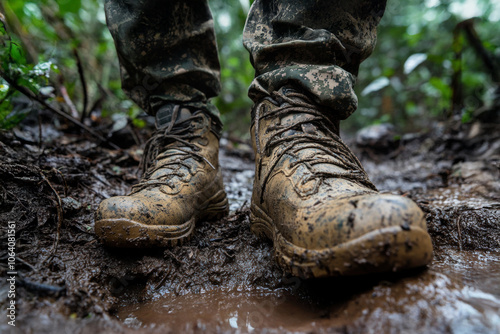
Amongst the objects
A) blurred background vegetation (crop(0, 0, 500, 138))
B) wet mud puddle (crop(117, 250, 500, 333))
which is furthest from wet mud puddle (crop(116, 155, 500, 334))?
blurred background vegetation (crop(0, 0, 500, 138))

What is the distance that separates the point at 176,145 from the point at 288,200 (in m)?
0.87

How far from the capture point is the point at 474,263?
3.73ft

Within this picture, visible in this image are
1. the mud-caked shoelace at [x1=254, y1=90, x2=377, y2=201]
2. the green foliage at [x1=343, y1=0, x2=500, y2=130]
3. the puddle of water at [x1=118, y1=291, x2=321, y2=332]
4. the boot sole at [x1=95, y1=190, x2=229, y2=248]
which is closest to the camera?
the puddle of water at [x1=118, y1=291, x2=321, y2=332]

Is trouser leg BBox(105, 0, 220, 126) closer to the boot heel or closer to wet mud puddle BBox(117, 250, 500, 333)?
the boot heel

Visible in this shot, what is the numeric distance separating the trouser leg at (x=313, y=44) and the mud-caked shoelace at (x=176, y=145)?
440 millimetres

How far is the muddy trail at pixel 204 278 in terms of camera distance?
0.82 m

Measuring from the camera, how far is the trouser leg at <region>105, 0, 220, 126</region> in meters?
1.66

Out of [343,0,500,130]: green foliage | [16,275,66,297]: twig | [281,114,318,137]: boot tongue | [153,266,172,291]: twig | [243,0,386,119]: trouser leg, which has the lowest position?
[153,266,172,291]: twig

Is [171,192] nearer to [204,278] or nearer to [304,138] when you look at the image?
[204,278]

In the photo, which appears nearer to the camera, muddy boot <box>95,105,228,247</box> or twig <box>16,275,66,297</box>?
twig <box>16,275,66,297</box>

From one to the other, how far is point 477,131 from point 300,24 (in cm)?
300

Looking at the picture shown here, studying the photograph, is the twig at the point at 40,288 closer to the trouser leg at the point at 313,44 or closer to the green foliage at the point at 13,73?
the trouser leg at the point at 313,44

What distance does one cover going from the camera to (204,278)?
1261mm

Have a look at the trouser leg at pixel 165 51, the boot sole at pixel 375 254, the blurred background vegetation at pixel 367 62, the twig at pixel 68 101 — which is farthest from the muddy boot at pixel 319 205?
the twig at pixel 68 101
